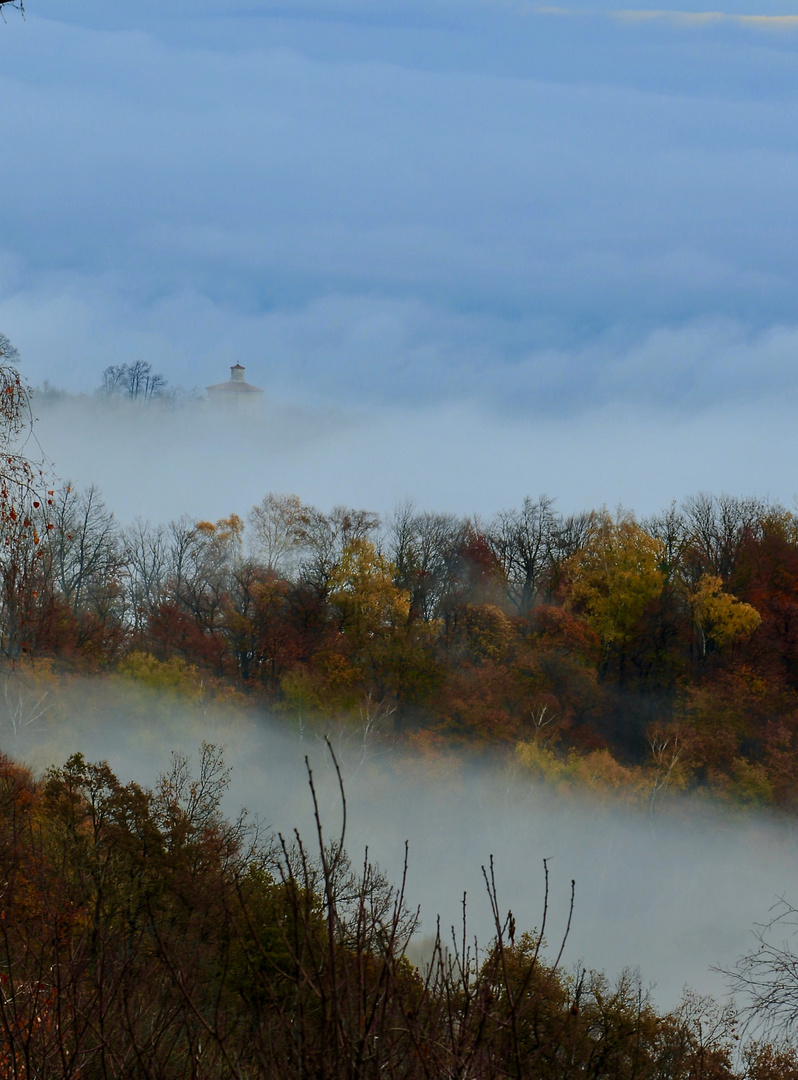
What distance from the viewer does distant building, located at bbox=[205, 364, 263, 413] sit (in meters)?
94.9

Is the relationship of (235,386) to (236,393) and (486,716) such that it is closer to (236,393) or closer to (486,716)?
(236,393)

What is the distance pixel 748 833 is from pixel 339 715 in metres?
19.9

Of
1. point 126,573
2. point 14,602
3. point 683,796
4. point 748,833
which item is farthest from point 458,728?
point 14,602

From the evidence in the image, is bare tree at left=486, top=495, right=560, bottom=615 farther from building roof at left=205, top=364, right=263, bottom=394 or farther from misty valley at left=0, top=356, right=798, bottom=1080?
building roof at left=205, top=364, right=263, bottom=394

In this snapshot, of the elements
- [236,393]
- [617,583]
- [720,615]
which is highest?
[236,393]

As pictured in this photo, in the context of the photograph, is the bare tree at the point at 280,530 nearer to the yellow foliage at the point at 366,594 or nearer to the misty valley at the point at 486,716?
the misty valley at the point at 486,716

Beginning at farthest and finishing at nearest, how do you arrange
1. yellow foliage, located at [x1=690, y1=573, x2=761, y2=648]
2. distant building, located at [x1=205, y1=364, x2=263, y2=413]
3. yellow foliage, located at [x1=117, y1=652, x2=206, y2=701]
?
distant building, located at [x1=205, y1=364, x2=263, y2=413]
yellow foliage, located at [x1=690, y1=573, x2=761, y2=648]
yellow foliage, located at [x1=117, y1=652, x2=206, y2=701]

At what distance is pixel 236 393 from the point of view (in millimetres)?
95625

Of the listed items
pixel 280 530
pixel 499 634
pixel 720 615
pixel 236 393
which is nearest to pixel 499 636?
pixel 499 634

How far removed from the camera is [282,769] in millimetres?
46375

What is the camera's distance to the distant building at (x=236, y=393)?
9488cm

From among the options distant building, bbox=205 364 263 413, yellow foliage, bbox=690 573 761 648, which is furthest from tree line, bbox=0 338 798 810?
distant building, bbox=205 364 263 413

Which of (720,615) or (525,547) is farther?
(525,547)

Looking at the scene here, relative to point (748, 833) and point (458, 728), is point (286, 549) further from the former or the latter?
point (748, 833)
